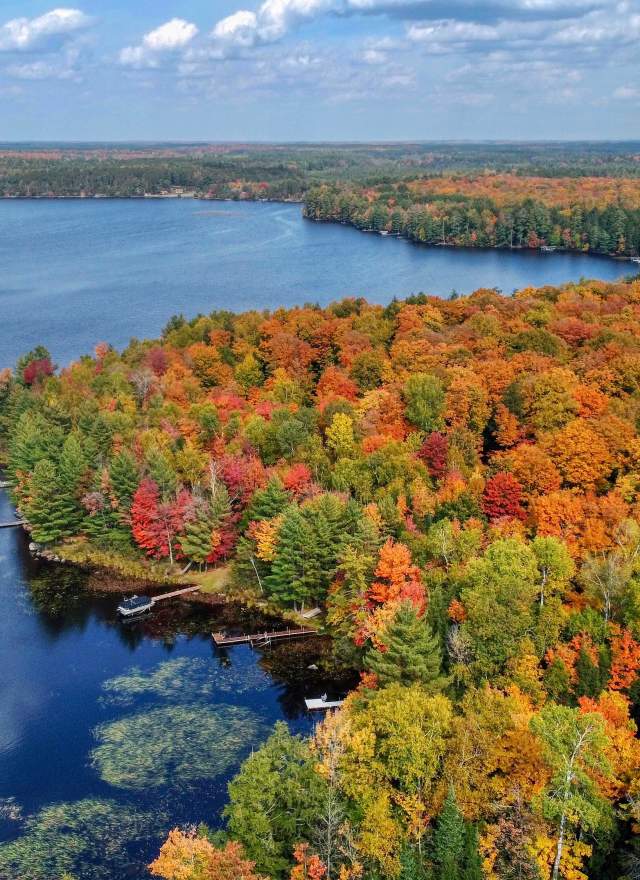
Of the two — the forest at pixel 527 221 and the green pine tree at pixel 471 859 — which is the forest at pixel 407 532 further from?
the forest at pixel 527 221

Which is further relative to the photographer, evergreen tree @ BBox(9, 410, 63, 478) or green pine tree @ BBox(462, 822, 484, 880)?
evergreen tree @ BBox(9, 410, 63, 478)

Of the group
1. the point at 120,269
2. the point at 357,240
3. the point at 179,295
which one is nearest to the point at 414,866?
the point at 179,295

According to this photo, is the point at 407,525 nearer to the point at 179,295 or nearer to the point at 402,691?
the point at 402,691

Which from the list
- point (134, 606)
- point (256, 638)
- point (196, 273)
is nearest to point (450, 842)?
point (256, 638)

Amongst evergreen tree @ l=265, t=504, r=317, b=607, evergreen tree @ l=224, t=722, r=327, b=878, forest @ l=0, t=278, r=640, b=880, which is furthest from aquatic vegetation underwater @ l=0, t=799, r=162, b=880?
evergreen tree @ l=265, t=504, r=317, b=607

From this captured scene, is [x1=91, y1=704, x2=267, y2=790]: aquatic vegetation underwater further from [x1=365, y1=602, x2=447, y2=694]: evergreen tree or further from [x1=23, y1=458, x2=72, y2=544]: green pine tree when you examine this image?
[x1=23, y1=458, x2=72, y2=544]: green pine tree
